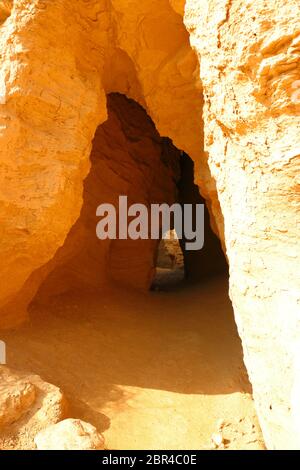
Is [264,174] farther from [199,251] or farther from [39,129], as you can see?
[199,251]

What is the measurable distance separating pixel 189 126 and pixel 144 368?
2.38m

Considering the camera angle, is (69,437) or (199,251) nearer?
(69,437)

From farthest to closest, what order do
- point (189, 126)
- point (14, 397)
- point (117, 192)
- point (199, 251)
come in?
point (199, 251), point (117, 192), point (189, 126), point (14, 397)

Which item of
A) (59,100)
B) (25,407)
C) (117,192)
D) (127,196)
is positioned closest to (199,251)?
(127,196)

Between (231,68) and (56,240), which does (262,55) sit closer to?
(231,68)

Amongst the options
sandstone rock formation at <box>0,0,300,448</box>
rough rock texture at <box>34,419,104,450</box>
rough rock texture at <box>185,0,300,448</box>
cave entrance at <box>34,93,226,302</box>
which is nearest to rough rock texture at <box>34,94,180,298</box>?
cave entrance at <box>34,93,226,302</box>

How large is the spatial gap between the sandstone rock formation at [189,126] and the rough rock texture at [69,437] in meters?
1.01

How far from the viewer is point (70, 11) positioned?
10.9 feet

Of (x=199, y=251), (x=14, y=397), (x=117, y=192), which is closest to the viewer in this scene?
(x=14, y=397)

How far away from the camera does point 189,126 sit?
3635 mm

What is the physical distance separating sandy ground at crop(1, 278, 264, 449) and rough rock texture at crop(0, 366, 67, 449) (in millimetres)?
205

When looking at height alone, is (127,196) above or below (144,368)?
above

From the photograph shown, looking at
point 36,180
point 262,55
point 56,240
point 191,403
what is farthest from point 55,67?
point 191,403

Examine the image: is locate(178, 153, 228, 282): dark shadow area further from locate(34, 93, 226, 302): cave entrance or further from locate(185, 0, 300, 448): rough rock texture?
locate(185, 0, 300, 448): rough rock texture
